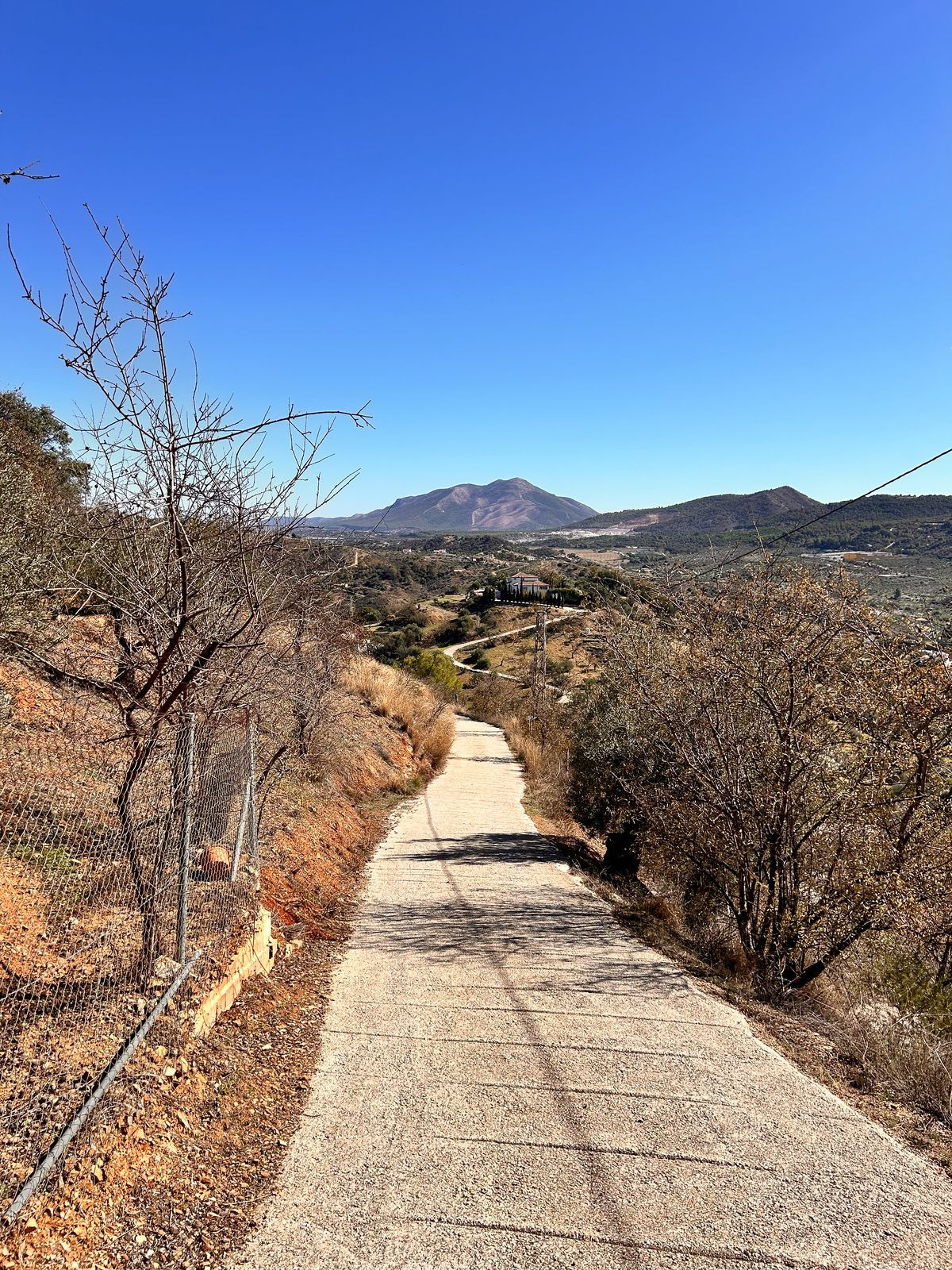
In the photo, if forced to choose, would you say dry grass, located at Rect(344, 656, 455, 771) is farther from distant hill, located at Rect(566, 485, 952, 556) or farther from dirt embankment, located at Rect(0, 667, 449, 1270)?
dirt embankment, located at Rect(0, 667, 449, 1270)

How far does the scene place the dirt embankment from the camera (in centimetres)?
312

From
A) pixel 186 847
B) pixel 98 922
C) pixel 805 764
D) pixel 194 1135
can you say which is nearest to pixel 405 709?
pixel 805 764

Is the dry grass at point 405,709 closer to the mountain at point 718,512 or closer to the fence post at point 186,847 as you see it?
the fence post at point 186,847

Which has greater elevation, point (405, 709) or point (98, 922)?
point (98, 922)

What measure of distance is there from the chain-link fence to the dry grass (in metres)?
14.8

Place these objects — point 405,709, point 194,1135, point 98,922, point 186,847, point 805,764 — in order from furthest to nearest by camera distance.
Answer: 1. point 405,709
2. point 805,764
3. point 98,922
4. point 186,847
5. point 194,1135

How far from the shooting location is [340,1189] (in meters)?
3.76

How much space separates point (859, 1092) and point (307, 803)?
8021mm

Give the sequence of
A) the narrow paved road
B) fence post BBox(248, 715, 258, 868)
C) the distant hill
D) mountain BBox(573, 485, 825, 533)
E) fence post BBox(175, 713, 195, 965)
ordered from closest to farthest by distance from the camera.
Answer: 1. the narrow paved road
2. fence post BBox(175, 713, 195, 965)
3. fence post BBox(248, 715, 258, 868)
4. the distant hill
5. mountain BBox(573, 485, 825, 533)

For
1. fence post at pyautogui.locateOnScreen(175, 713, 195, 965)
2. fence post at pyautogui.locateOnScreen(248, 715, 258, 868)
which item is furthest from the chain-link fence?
fence post at pyautogui.locateOnScreen(248, 715, 258, 868)

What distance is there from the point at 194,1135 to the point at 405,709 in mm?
19097

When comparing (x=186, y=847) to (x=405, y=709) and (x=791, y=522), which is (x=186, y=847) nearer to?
(x=405, y=709)

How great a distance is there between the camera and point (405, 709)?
75.6ft

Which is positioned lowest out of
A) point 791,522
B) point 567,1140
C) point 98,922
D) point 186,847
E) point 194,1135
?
point 567,1140
